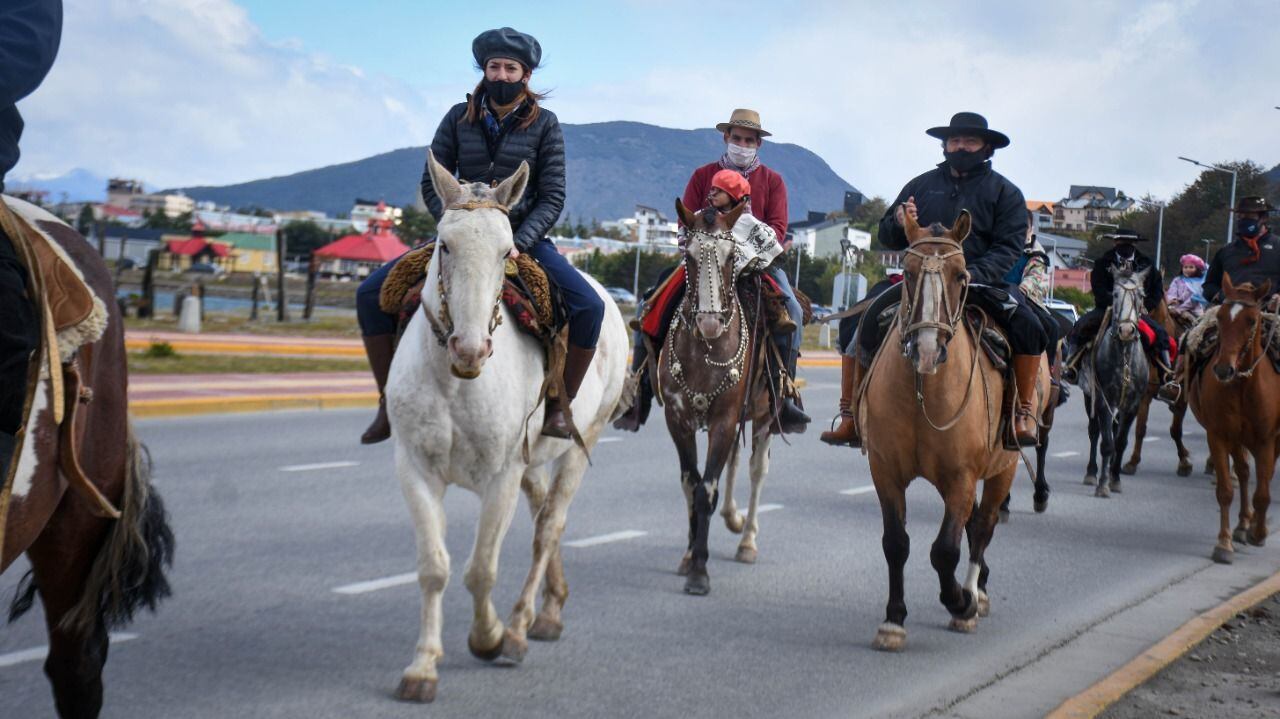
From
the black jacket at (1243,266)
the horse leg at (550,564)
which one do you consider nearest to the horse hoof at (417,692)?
the horse leg at (550,564)

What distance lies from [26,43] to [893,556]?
17.5 ft

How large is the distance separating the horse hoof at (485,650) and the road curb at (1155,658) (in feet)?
8.28

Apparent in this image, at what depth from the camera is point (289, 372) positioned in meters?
22.7

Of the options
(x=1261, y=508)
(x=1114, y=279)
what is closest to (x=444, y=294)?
(x=1261, y=508)

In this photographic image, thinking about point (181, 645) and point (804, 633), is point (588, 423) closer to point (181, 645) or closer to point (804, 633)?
point (804, 633)

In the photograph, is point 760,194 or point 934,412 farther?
point 760,194

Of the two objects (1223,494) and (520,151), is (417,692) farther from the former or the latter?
(1223,494)

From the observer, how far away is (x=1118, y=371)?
587 inches

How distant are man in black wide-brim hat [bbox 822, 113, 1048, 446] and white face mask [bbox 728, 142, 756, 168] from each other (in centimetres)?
163

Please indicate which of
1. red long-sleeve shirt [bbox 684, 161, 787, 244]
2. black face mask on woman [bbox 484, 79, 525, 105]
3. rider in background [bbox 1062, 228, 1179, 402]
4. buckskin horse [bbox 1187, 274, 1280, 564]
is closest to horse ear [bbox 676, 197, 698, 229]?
red long-sleeve shirt [bbox 684, 161, 787, 244]

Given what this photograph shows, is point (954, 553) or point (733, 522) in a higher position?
A: point (954, 553)

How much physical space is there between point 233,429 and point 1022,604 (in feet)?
32.9

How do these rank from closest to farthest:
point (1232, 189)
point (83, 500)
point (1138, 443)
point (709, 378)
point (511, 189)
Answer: point (83, 500) → point (511, 189) → point (709, 378) → point (1138, 443) → point (1232, 189)

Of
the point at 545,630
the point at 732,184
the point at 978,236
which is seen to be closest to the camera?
the point at 545,630
